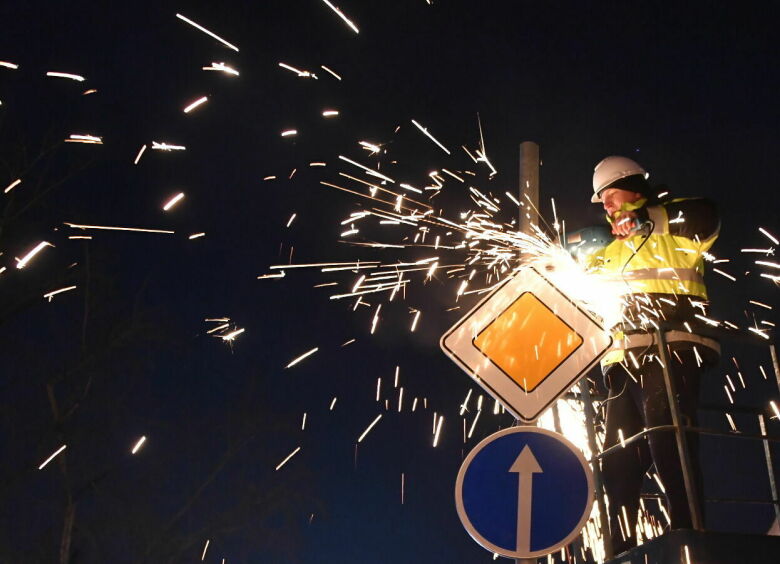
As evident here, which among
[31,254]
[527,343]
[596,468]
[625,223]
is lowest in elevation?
[596,468]

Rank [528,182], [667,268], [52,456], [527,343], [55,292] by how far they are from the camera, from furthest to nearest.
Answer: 1. [52,456]
2. [55,292]
3. [528,182]
4. [667,268]
5. [527,343]

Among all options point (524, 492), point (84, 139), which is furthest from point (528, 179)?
point (84, 139)

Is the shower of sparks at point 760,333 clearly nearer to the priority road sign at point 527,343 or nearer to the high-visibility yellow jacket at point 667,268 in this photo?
the high-visibility yellow jacket at point 667,268

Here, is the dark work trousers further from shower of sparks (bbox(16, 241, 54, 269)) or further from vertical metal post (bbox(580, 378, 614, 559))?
shower of sparks (bbox(16, 241, 54, 269))

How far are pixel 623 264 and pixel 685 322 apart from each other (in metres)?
0.50

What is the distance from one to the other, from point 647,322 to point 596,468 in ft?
3.03

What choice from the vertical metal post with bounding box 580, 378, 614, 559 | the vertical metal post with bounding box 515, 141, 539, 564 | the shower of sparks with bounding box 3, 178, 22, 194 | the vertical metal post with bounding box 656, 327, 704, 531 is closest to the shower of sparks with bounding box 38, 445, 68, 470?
the shower of sparks with bounding box 3, 178, 22, 194

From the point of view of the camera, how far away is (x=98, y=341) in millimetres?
15438

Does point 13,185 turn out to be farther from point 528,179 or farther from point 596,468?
point 596,468

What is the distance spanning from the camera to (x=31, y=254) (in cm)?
1346

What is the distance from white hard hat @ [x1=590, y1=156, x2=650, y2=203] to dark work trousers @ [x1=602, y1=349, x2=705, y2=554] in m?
1.16

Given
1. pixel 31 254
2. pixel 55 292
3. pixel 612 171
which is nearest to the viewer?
pixel 612 171

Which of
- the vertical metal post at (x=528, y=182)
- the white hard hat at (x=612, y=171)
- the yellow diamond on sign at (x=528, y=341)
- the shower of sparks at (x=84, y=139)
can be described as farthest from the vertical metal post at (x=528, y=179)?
the shower of sparks at (x=84, y=139)

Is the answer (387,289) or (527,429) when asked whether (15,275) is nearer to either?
(387,289)
